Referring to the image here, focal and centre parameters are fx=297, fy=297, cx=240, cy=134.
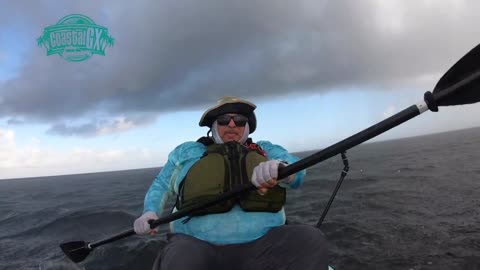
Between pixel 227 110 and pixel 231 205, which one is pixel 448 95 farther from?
pixel 227 110

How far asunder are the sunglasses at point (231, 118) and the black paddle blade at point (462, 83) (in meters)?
2.23

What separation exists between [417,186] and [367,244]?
9058mm

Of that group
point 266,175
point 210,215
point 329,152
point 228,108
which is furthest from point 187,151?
point 329,152

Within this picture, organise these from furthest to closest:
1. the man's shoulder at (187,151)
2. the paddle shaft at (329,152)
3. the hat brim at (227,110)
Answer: the hat brim at (227,110) → the man's shoulder at (187,151) → the paddle shaft at (329,152)

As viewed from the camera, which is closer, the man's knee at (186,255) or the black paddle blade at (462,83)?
the black paddle blade at (462,83)

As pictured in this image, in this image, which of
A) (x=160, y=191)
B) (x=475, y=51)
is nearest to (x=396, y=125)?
(x=475, y=51)

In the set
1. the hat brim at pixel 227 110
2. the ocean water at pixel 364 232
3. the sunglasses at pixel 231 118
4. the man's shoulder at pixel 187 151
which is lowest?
the ocean water at pixel 364 232

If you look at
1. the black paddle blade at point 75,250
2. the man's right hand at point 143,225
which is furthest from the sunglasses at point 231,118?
the black paddle blade at point 75,250

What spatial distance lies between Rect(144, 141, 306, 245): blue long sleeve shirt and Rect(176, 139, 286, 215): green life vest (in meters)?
0.08

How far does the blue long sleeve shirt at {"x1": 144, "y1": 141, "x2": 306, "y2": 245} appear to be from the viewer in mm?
3072

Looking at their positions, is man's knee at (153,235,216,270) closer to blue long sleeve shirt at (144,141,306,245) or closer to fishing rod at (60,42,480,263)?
blue long sleeve shirt at (144,141,306,245)

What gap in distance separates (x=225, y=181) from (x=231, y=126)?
0.82 meters

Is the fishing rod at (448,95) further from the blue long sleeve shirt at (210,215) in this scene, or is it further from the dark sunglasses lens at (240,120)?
the dark sunglasses lens at (240,120)

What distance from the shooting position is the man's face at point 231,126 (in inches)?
153
